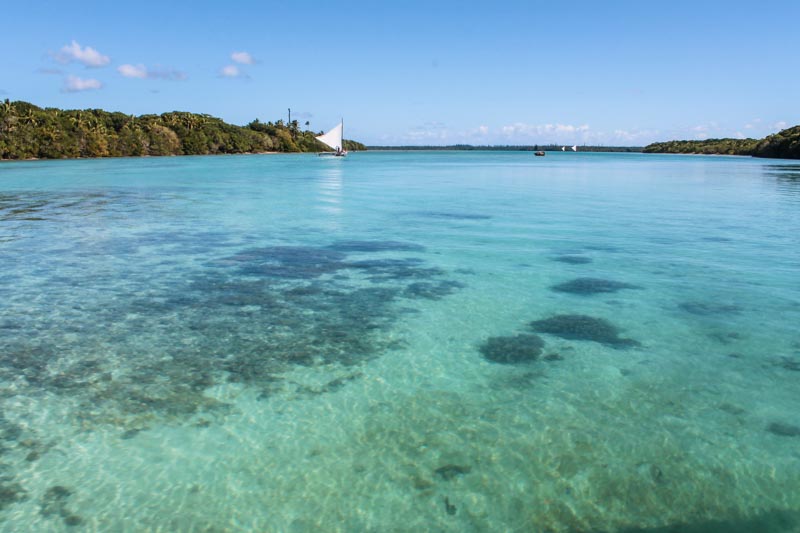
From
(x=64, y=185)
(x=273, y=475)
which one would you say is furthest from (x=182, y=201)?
(x=273, y=475)

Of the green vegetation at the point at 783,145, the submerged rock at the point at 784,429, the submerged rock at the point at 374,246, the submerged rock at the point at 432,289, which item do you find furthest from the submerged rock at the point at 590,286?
the green vegetation at the point at 783,145

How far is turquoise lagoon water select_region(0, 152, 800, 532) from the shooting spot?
6.16 meters

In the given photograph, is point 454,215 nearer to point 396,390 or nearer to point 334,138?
point 396,390

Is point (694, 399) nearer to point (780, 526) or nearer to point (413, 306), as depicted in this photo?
point (780, 526)

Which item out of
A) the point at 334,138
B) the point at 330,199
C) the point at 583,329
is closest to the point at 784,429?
the point at 583,329

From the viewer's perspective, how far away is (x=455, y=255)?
19.5m

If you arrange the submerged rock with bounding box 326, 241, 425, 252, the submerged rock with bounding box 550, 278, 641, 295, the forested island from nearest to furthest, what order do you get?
1. the submerged rock with bounding box 550, 278, 641, 295
2. the submerged rock with bounding box 326, 241, 425, 252
3. the forested island

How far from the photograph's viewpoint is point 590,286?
15.2 m

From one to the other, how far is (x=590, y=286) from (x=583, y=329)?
393 centimetres

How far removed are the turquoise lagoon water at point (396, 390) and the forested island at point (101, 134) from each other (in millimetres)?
121853

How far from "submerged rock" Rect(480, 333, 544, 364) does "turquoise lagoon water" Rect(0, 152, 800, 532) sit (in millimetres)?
62

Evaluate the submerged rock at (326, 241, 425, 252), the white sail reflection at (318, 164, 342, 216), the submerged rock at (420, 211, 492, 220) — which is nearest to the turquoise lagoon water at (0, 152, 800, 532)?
the submerged rock at (326, 241, 425, 252)

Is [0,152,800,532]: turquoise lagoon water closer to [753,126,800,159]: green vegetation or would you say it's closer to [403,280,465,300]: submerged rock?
[403,280,465,300]: submerged rock

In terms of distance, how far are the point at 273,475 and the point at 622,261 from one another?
1529cm
